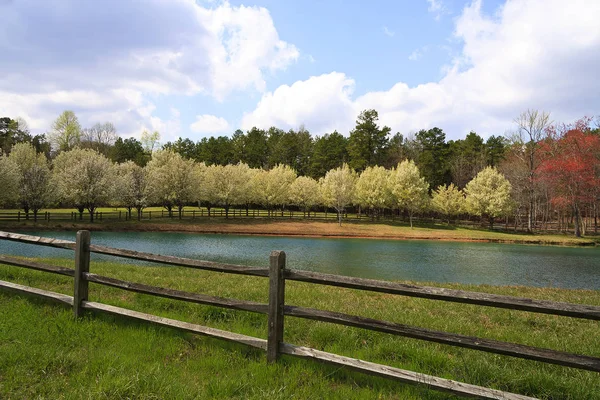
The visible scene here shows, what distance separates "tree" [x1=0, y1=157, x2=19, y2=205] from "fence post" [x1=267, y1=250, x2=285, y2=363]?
2179 inches

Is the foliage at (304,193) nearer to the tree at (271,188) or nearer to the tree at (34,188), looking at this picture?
the tree at (271,188)

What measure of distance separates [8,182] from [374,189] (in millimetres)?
59137

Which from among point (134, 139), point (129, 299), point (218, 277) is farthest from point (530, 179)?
point (134, 139)

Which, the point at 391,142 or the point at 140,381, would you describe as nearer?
the point at 140,381

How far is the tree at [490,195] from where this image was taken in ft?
211

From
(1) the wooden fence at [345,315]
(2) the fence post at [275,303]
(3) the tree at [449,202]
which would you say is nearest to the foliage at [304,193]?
(3) the tree at [449,202]

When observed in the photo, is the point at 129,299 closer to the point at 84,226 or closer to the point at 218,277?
the point at 218,277

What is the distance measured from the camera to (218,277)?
1241cm

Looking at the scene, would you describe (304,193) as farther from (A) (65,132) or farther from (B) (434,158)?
(A) (65,132)

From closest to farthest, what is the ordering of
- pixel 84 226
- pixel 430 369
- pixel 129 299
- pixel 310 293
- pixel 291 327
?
pixel 430 369 → pixel 291 327 → pixel 129 299 → pixel 310 293 → pixel 84 226

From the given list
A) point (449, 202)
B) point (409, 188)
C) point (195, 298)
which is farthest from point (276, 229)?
point (195, 298)

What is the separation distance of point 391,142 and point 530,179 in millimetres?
55759

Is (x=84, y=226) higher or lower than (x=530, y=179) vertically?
lower

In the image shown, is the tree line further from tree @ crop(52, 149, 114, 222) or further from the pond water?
the pond water
